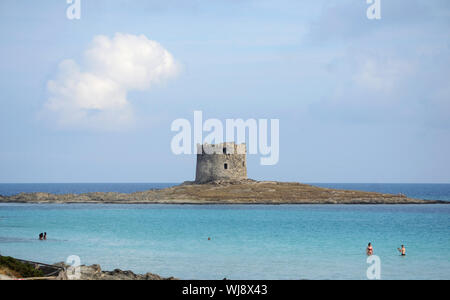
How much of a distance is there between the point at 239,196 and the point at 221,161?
546 cm

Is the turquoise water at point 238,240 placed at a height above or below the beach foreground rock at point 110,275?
below

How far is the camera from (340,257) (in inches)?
1073

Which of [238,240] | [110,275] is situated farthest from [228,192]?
[110,275]

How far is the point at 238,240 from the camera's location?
33938 mm

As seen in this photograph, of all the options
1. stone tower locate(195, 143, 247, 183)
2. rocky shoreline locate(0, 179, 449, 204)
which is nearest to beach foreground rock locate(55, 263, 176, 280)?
rocky shoreline locate(0, 179, 449, 204)

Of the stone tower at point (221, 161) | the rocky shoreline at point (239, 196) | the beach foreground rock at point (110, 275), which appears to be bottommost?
the beach foreground rock at point (110, 275)

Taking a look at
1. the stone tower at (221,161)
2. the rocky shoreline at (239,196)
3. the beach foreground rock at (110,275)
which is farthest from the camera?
the stone tower at (221,161)

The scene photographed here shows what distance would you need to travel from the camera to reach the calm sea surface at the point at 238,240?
23953 millimetres

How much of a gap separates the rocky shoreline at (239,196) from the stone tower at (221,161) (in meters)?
1.01

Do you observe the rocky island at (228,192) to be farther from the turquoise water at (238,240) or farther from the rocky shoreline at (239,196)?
the turquoise water at (238,240)

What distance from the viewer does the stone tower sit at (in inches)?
2628

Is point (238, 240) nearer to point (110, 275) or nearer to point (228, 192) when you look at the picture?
point (110, 275)

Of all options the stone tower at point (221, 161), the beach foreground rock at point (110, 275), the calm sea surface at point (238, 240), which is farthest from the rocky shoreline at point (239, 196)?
the beach foreground rock at point (110, 275)
